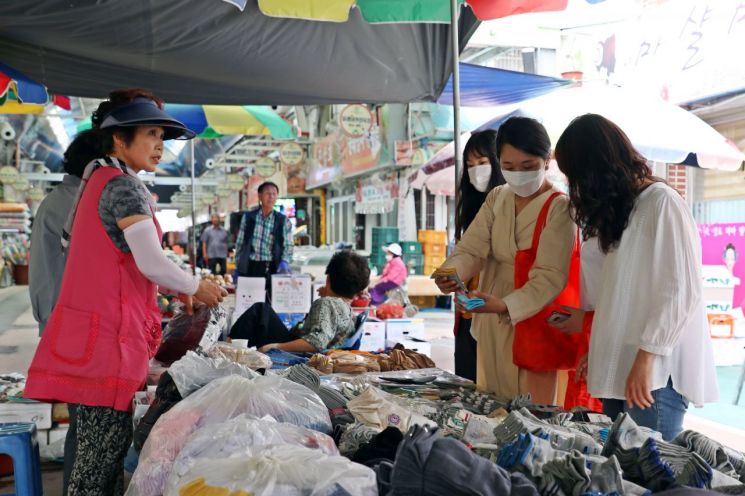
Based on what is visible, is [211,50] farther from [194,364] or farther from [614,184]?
[614,184]

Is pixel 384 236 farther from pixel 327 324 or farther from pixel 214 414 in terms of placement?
pixel 214 414

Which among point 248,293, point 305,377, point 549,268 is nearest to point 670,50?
point 248,293

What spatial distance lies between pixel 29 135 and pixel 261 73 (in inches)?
961

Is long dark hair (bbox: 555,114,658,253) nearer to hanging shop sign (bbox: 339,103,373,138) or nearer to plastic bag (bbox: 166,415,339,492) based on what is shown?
plastic bag (bbox: 166,415,339,492)

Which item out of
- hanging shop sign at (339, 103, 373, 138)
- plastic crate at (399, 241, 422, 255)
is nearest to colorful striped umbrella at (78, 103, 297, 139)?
hanging shop sign at (339, 103, 373, 138)

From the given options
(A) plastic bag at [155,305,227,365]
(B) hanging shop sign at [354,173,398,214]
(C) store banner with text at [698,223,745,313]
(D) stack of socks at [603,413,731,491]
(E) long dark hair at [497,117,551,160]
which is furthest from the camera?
(B) hanging shop sign at [354,173,398,214]

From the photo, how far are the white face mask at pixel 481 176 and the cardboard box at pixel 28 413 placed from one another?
8.63ft

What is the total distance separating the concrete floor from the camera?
5043mm

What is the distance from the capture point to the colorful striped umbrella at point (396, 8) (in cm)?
361

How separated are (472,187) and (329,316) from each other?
3.91 ft

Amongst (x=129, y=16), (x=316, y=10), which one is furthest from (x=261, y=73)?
(x=316, y=10)

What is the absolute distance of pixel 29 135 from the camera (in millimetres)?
26625

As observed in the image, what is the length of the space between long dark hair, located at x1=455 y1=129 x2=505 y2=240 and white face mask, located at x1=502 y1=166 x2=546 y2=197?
0.58 metres

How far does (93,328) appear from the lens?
2.52 meters
